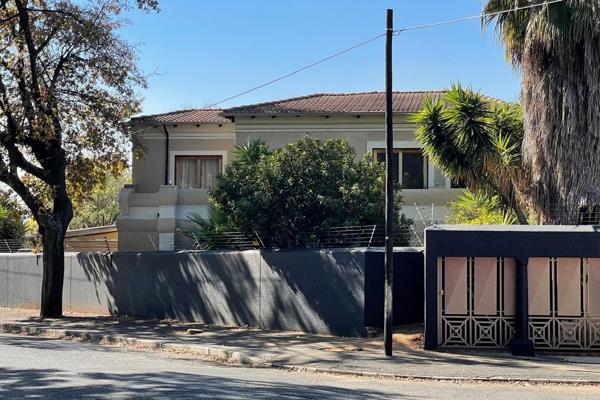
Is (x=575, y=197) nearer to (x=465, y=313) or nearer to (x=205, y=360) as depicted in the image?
(x=465, y=313)

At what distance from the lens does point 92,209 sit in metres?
58.1

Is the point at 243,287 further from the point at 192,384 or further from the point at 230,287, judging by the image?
the point at 192,384

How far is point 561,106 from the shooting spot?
1582 centimetres

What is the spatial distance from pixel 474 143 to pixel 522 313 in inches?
180

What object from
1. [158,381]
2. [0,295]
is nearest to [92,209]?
[0,295]

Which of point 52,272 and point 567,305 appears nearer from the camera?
point 567,305

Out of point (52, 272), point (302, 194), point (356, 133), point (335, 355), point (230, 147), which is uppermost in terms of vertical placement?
point (356, 133)

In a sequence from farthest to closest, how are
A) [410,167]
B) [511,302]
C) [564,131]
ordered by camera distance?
1. [410,167]
2. [564,131]
3. [511,302]

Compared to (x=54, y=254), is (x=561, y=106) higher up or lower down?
higher up

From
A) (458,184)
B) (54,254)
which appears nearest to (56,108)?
(54,254)

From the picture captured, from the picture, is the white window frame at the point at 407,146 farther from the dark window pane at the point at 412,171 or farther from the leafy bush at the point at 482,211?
the leafy bush at the point at 482,211

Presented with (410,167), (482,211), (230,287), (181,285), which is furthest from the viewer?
(410,167)

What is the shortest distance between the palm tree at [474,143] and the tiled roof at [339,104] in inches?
287

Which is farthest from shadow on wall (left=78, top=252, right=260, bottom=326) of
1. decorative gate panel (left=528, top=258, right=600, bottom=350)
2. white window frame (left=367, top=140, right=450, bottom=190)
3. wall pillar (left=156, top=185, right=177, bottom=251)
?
white window frame (left=367, top=140, right=450, bottom=190)
